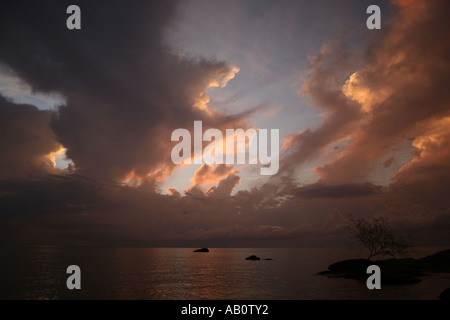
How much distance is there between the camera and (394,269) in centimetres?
6212

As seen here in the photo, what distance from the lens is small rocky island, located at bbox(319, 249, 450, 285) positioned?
55188 millimetres

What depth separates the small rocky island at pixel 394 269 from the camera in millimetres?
55188
